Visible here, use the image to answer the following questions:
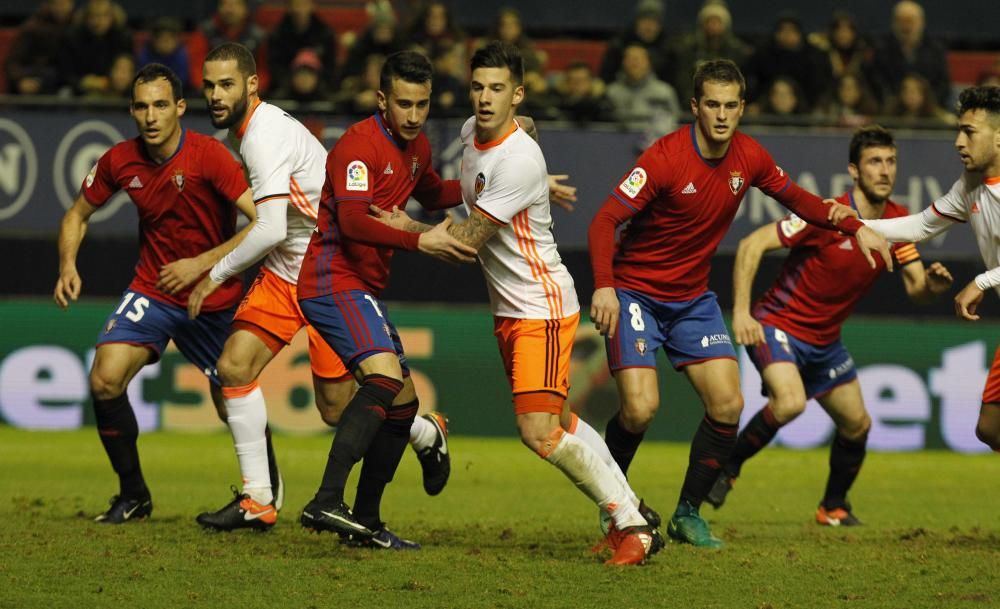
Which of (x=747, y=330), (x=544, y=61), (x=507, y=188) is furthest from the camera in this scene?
(x=544, y=61)

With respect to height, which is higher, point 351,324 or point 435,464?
point 351,324

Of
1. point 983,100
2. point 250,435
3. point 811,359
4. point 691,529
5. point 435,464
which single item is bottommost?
point 691,529

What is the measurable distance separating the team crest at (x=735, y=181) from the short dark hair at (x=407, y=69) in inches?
65.6

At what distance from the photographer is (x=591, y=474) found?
666cm

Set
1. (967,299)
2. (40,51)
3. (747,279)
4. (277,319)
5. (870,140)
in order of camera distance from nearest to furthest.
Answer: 1. (967,299)
2. (277,319)
3. (747,279)
4. (870,140)
5. (40,51)

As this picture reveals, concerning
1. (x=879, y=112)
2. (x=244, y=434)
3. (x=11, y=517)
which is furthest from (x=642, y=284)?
(x=879, y=112)

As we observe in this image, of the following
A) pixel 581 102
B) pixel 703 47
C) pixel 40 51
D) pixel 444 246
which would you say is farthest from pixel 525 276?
pixel 40 51

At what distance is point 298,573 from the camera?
633 cm

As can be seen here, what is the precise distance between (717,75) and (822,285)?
7.40ft

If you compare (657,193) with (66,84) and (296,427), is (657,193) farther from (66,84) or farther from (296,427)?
(66,84)

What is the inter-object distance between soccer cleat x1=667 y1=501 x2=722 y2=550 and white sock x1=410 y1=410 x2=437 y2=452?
1367 millimetres

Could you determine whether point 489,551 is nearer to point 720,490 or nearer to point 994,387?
point 720,490

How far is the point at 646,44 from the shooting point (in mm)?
14805

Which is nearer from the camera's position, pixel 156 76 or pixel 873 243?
pixel 873 243
